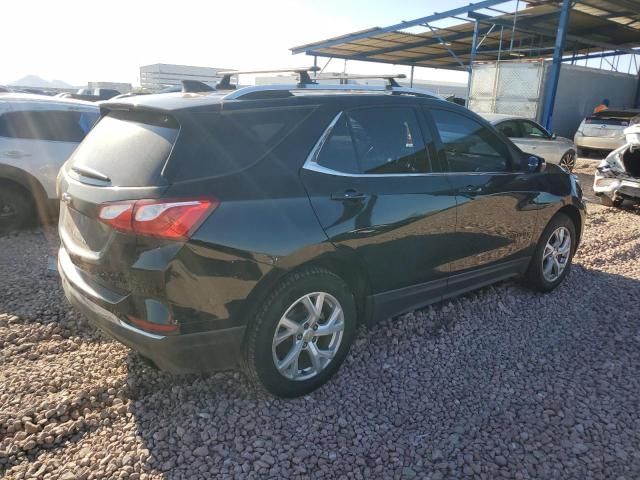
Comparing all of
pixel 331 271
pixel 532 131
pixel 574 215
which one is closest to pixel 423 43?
pixel 532 131

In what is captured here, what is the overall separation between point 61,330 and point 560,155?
10.9m

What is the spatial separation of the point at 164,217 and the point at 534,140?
405 inches

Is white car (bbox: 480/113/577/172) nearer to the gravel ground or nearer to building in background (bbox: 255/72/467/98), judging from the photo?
Answer: building in background (bbox: 255/72/467/98)

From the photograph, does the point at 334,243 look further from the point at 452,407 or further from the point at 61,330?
the point at 61,330

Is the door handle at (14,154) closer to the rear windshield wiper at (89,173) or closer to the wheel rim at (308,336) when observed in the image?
the rear windshield wiper at (89,173)

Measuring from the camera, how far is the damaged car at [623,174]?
7.70 m

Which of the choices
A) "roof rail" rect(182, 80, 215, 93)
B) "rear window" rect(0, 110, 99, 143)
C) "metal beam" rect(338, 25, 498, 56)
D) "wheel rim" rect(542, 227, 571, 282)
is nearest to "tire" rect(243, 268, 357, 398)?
"roof rail" rect(182, 80, 215, 93)

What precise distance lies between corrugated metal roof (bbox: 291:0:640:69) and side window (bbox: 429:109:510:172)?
12.4 m

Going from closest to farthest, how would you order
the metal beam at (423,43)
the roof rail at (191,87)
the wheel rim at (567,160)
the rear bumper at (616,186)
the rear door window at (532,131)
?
the roof rail at (191,87) → the rear bumper at (616,186) → the rear door window at (532,131) → the wheel rim at (567,160) → the metal beam at (423,43)

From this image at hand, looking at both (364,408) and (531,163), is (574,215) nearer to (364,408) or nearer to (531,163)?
(531,163)

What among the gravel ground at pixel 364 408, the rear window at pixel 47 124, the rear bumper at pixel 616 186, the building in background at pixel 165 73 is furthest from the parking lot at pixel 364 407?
the building in background at pixel 165 73

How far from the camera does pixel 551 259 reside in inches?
182

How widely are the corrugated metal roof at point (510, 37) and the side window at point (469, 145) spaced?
1241 centimetres

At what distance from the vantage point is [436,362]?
345 centimetres
